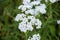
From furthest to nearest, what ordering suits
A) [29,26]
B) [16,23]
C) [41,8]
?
1. [16,23]
2. [41,8]
3. [29,26]

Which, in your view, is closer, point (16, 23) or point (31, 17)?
point (31, 17)

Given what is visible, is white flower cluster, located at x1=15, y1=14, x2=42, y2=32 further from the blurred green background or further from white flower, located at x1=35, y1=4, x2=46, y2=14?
the blurred green background

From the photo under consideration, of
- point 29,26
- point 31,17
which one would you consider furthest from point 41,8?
point 29,26

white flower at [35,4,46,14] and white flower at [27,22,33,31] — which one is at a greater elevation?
white flower at [35,4,46,14]

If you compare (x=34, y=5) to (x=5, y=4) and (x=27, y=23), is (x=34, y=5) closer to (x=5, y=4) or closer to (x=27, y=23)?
(x=27, y=23)

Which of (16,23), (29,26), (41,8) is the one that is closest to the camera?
(29,26)

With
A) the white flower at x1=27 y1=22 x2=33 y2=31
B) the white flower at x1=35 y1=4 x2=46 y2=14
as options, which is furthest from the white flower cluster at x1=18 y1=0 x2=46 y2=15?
the white flower at x1=27 y1=22 x2=33 y2=31

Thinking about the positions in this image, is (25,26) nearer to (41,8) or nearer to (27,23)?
(27,23)

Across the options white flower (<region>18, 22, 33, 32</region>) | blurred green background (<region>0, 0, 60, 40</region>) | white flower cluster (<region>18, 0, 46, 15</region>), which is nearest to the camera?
white flower (<region>18, 22, 33, 32</region>)

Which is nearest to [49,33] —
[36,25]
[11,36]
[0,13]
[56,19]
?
[56,19]
